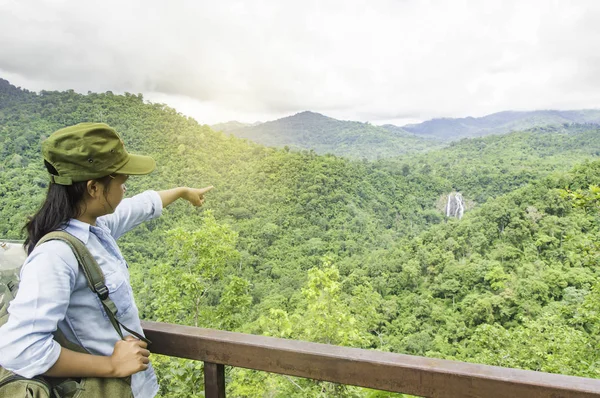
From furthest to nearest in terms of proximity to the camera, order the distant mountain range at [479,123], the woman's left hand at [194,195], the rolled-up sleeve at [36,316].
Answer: the distant mountain range at [479,123] → the woman's left hand at [194,195] → the rolled-up sleeve at [36,316]

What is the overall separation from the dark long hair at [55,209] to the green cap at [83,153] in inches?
0.9

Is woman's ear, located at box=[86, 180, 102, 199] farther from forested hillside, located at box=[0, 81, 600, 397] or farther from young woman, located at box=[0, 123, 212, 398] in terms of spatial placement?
forested hillside, located at box=[0, 81, 600, 397]

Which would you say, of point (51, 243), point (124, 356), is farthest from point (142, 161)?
point (124, 356)

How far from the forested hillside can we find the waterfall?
33.6 inches

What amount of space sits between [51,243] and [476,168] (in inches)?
1554

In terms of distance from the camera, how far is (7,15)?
1386 cm

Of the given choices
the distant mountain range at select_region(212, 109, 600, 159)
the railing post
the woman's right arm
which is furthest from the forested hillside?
the distant mountain range at select_region(212, 109, 600, 159)

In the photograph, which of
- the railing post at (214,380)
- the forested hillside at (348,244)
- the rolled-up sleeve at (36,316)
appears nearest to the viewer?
the rolled-up sleeve at (36,316)

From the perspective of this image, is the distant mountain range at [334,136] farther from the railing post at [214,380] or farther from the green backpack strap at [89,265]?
the green backpack strap at [89,265]

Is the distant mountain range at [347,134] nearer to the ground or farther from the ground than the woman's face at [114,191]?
farther from the ground

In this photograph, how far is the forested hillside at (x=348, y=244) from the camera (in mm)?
6797

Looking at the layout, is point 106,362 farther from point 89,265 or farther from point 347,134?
point 347,134

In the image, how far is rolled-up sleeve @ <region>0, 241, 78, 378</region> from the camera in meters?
0.60

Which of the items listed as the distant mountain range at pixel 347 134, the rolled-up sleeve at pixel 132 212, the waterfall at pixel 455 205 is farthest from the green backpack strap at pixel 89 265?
the distant mountain range at pixel 347 134
